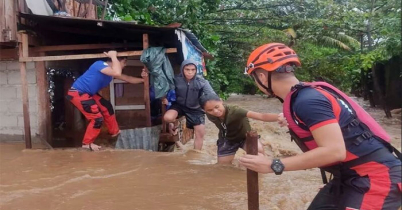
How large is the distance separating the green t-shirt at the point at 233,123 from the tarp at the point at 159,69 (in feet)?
5.29

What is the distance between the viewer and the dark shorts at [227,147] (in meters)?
5.79

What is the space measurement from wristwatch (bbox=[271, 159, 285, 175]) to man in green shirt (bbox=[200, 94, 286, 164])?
2772 millimetres

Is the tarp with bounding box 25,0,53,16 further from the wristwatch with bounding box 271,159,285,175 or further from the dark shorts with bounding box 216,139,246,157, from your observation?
the wristwatch with bounding box 271,159,285,175

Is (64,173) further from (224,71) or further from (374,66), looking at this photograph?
(224,71)

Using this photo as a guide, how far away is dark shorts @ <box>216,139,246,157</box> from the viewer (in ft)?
19.0

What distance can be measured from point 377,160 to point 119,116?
24.9ft

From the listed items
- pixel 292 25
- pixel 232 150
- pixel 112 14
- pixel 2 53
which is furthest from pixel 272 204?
pixel 292 25

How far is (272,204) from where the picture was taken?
431cm

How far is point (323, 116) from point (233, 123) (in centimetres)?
351

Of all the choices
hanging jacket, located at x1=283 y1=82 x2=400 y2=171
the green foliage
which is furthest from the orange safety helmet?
the green foliage

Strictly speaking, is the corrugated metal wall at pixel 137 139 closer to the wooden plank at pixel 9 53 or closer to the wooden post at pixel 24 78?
the wooden post at pixel 24 78

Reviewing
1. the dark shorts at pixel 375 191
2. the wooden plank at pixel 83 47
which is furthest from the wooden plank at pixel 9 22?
the dark shorts at pixel 375 191

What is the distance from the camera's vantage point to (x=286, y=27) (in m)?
16.5

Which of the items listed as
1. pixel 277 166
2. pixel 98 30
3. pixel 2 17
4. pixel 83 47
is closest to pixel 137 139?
pixel 83 47
